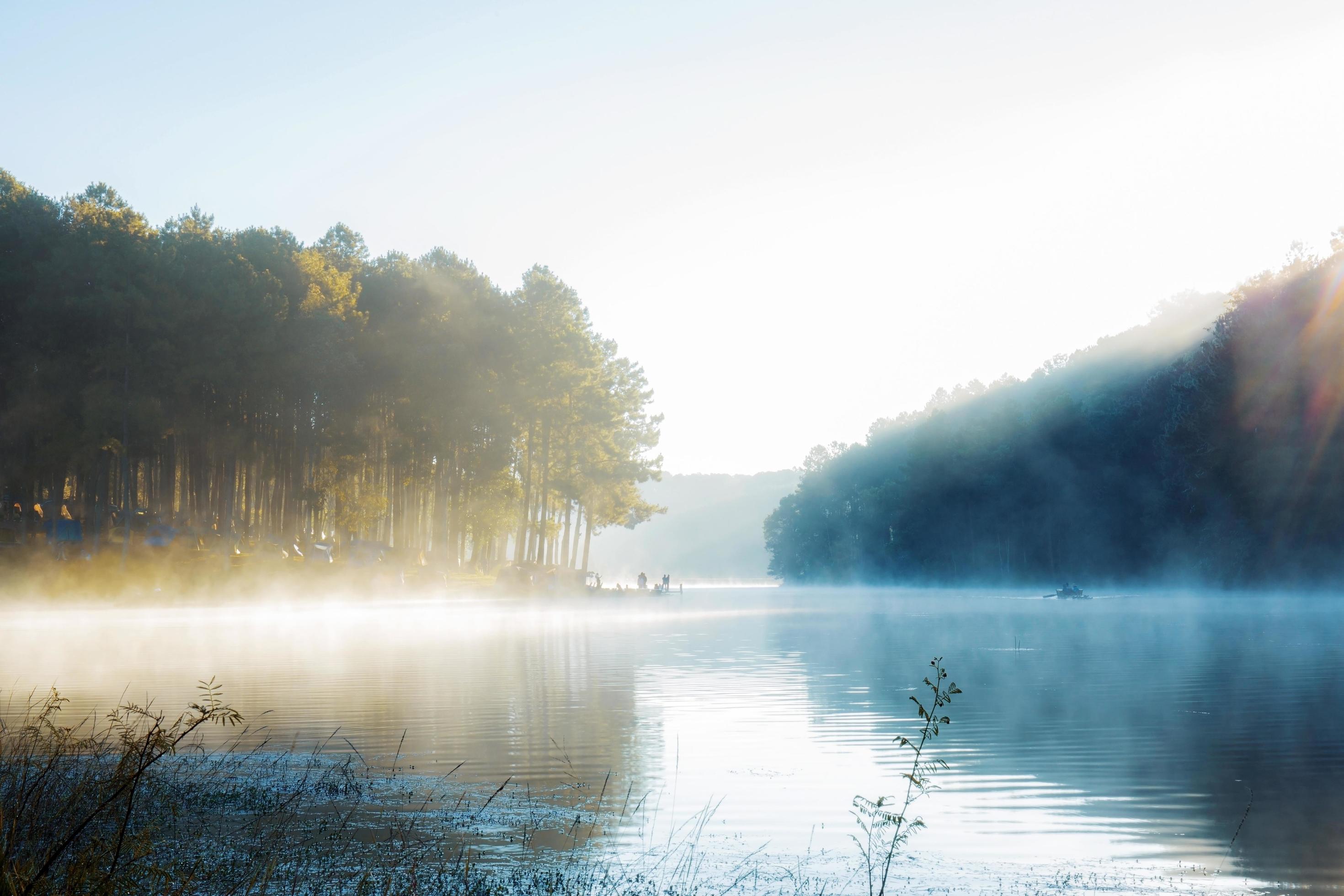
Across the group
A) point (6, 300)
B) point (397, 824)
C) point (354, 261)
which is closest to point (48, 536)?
point (6, 300)

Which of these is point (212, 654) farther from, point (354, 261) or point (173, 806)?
point (354, 261)

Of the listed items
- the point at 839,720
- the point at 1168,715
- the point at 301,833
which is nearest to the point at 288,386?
the point at 839,720

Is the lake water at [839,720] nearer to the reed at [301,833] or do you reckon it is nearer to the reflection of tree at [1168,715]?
the reflection of tree at [1168,715]

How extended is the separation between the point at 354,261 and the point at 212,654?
52452mm

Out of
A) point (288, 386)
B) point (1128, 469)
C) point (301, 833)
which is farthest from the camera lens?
point (1128, 469)

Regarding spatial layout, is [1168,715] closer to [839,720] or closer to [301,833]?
[839,720]

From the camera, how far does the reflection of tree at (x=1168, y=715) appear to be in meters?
10.6

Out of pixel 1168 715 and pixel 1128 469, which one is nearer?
pixel 1168 715

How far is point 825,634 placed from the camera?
39656 millimetres

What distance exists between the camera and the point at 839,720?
17.7m

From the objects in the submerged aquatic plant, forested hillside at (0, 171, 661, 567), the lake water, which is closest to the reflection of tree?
the lake water

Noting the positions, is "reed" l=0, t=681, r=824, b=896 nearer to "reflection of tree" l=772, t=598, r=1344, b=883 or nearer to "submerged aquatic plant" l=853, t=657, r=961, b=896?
"submerged aquatic plant" l=853, t=657, r=961, b=896

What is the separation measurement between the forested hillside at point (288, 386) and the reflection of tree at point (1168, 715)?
97.2 ft

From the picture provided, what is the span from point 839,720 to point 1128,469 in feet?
277
